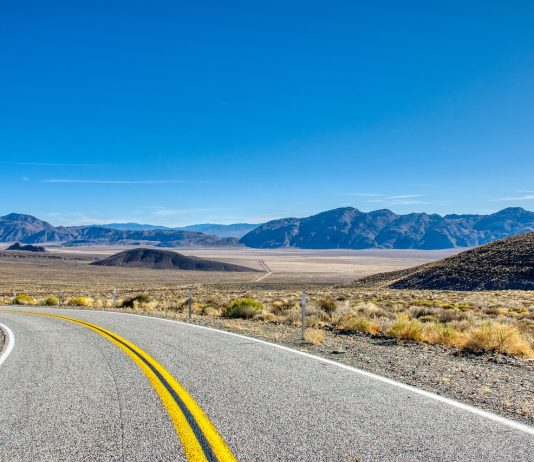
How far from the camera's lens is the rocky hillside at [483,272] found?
42.8m

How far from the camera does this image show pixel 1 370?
8273 mm

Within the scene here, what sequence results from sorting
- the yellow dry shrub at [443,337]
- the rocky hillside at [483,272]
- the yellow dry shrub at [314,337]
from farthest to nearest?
the rocky hillside at [483,272] < the yellow dry shrub at [314,337] < the yellow dry shrub at [443,337]

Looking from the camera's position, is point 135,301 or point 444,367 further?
point 135,301

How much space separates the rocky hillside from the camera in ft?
141

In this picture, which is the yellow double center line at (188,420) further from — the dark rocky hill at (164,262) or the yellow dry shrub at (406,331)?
the dark rocky hill at (164,262)

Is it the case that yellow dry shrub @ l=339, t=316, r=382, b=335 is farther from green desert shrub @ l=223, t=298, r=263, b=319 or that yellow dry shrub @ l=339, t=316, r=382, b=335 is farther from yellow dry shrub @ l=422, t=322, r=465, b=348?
green desert shrub @ l=223, t=298, r=263, b=319

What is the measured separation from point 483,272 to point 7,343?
4484 cm

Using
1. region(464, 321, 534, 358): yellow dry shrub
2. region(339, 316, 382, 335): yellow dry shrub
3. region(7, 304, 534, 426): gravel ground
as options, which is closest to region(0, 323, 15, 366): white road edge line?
region(7, 304, 534, 426): gravel ground

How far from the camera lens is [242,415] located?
536 cm

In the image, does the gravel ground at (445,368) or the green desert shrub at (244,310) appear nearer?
the gravel ground at (445,368)

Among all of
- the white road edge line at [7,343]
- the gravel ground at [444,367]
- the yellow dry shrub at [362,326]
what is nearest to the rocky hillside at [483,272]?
the yellow dry shrub at [362,326]

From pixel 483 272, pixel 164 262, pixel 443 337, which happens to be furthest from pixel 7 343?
pixel 164 262

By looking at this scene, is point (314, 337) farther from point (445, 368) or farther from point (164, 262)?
point (164, 262)

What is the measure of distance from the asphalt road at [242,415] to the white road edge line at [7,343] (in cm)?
83
